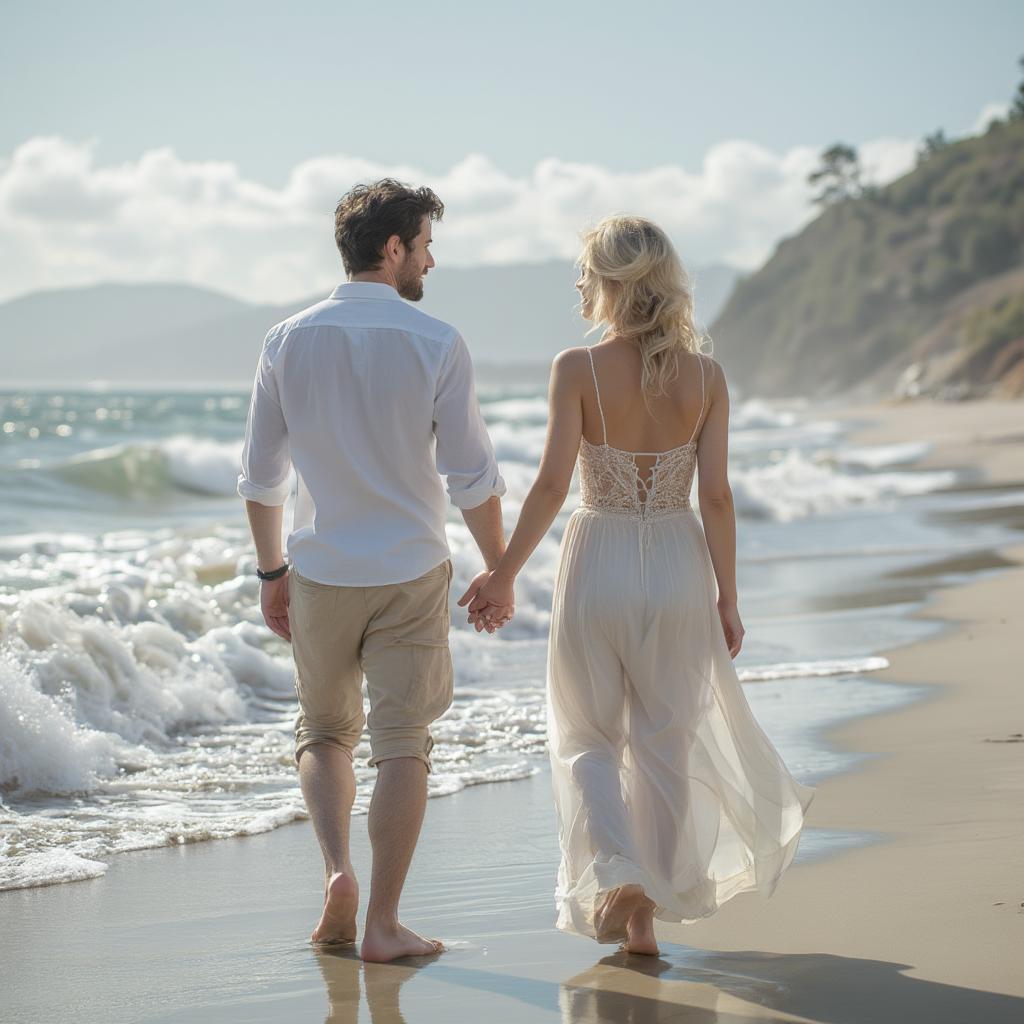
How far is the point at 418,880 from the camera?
438 centimetres

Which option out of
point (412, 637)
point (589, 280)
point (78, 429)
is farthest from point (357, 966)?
point (78, 429)

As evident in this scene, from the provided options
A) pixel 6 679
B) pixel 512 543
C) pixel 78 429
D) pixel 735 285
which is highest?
pixel 735 285

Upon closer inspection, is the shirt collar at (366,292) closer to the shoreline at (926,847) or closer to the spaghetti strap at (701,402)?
the spaghetti strap at (701,402)

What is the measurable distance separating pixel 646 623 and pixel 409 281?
1.08 meters

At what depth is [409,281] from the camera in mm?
3762

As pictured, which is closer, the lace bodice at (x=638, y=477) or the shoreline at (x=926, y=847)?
the shoreline at (x=926, y=847)

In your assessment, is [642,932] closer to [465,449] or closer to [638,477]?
[638,477]

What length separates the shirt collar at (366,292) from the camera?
3.68 meters

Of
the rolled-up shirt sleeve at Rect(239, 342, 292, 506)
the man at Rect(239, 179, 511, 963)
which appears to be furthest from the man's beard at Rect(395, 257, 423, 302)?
the rolled-up shirt sleeve at Rect(239, 342, 292, 506)

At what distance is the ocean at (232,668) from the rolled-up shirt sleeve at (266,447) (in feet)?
5.00

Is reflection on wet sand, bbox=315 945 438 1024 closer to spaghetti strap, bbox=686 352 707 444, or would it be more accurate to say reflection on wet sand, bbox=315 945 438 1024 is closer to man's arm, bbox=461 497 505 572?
man's arm, bbox=461 497 505 572

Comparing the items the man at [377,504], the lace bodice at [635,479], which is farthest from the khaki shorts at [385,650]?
the lace bodice at [635,479]

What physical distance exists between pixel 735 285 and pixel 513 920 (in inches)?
3888

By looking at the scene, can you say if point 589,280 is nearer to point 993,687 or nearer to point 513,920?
point 513,920
